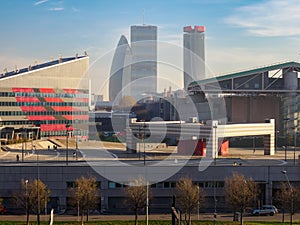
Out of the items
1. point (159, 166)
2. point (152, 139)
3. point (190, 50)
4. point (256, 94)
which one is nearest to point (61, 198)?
point (159, 166)

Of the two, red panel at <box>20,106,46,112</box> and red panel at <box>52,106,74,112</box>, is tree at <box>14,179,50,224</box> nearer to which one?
red panel at <box>20,106,46,112</box>

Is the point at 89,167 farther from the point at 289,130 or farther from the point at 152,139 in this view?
the point at 289,130

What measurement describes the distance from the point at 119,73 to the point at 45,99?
146 ft

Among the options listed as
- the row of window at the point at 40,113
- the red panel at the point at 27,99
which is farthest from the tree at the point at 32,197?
the red panel at the point at 27,99

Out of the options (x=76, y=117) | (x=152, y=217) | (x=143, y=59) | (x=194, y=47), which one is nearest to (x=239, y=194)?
(x=152, y=217)

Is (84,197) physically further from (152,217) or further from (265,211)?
(265,211)

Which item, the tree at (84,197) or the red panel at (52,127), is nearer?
the tree at (84,197)

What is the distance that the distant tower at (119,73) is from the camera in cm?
7394

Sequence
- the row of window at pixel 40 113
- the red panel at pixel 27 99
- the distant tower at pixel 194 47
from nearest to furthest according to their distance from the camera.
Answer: the row of window at pixel 40 113 < the red panel at pixel 27 99 < the distant tower at pixel 194 47

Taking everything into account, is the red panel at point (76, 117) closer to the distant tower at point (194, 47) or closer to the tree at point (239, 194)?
the tree at point (239, 194)

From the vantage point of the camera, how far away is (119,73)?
3017 inches

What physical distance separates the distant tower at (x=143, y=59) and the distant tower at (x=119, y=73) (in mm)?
1033

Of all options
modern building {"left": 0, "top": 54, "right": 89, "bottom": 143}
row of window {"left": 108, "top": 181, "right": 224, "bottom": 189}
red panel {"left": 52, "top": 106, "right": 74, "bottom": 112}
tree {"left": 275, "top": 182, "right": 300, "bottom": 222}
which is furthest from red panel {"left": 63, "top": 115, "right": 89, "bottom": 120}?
tree {"left": 275, "top": 182, "right": 300, "bottom": 222}

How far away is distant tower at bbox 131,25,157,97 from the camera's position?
6988 cm
